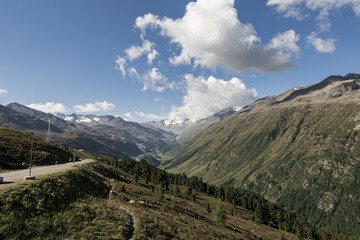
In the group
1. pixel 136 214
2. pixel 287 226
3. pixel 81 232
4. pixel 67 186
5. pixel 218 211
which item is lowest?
pixel 287 226

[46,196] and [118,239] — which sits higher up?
[46,196]

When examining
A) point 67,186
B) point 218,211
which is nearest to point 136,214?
point 67,186

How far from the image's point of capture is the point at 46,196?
2864cm

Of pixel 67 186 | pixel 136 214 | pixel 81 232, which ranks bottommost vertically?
pixel 136 214

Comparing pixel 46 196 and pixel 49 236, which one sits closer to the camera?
pixel 49 236

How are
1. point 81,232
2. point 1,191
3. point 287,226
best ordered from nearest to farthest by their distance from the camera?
point 81,232 < point 1,191 < point 287,226

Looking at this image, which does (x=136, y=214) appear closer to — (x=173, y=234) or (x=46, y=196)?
(x=173, y=234)

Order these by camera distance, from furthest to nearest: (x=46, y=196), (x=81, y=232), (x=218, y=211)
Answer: (x=218, y=211)
(x=46, y=196)
(x=81, y=232)

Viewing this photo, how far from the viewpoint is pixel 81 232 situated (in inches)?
944

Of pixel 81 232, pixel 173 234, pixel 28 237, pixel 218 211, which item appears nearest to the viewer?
pixel 28 237

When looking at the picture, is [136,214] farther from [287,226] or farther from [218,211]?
[287,226]

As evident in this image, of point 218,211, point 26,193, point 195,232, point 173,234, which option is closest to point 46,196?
point 26,193

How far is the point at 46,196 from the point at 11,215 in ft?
21.3

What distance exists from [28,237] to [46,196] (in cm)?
853
